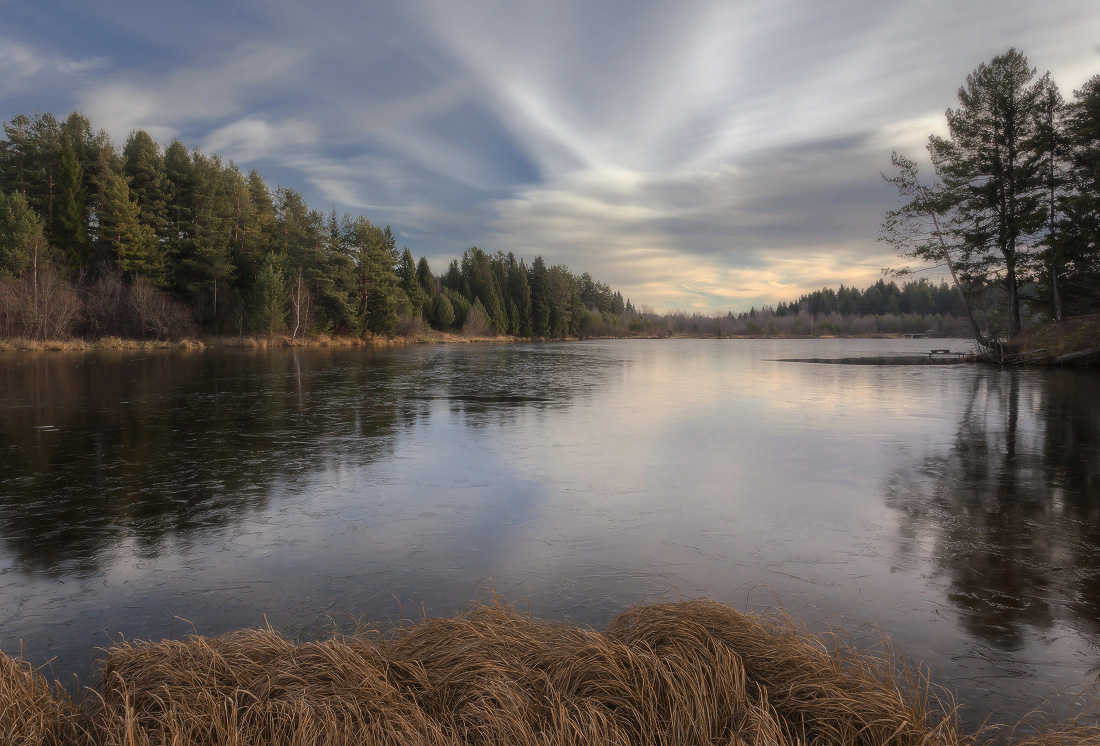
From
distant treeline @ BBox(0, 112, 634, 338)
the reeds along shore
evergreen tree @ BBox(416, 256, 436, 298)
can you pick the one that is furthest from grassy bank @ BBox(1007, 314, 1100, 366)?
evergreen tree @ BBox(416, 256, 436, 298)

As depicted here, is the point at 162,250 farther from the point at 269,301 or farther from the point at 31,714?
the point at 31,714

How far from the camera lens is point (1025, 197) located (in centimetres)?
2664

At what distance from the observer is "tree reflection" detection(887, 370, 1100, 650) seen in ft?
13.8

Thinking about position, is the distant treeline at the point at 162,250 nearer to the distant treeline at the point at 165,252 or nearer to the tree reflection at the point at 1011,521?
the distant treeline at the point at 165,252

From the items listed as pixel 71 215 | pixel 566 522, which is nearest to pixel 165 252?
pixel 71 215

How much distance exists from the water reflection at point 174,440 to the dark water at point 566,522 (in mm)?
62

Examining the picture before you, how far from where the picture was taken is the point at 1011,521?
6.09 meters

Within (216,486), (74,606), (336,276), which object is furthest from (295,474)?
(336,276)

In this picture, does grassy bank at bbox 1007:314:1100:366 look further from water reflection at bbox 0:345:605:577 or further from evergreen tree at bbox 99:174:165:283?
evergreen tree at bbox 99:174:165:283

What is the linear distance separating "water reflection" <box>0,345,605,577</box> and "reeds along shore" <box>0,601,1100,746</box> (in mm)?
2916

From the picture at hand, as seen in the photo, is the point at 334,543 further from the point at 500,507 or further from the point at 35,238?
the point at 35,238

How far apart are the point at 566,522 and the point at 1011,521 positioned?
463cm

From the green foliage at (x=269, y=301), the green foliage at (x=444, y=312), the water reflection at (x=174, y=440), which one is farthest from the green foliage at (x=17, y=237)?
the green foliage at (x=444, y=312)

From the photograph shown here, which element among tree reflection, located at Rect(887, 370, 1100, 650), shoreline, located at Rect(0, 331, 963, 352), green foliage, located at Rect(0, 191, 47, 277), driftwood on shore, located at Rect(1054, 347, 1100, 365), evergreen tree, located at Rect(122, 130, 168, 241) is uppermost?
evergreen tree, located at Rect(122, 130, 168, 241)
